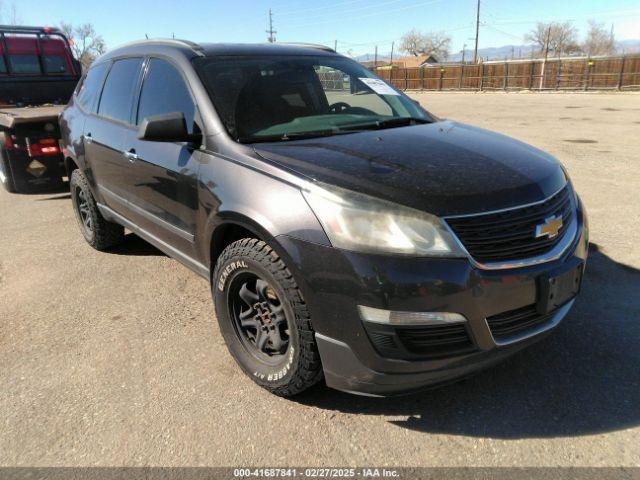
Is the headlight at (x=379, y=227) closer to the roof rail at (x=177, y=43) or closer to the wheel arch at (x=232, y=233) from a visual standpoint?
the wheel arch at (x=232, y=233)

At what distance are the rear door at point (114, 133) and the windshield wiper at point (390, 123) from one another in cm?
164

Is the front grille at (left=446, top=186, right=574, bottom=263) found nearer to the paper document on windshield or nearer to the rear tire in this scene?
the paper document on windshield

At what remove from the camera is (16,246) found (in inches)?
204

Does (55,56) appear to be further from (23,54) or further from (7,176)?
(7,176)

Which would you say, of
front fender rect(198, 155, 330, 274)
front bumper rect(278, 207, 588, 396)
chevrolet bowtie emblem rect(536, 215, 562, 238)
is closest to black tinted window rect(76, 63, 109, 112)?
front fender rect(198, 155, 330, 274)

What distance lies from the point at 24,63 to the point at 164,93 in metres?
7.46

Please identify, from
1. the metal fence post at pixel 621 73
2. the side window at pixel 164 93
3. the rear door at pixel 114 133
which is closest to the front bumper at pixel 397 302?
the side window at pixel 164 93

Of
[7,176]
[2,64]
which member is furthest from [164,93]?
[2,64]

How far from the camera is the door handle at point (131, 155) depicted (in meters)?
3.46

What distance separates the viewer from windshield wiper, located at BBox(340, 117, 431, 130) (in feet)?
10.2

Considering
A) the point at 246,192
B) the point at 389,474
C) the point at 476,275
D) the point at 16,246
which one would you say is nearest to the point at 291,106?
the point at 246,192

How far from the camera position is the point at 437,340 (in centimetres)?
208

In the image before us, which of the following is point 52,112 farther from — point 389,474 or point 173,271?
point 389,474

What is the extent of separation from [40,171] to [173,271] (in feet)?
10.5
